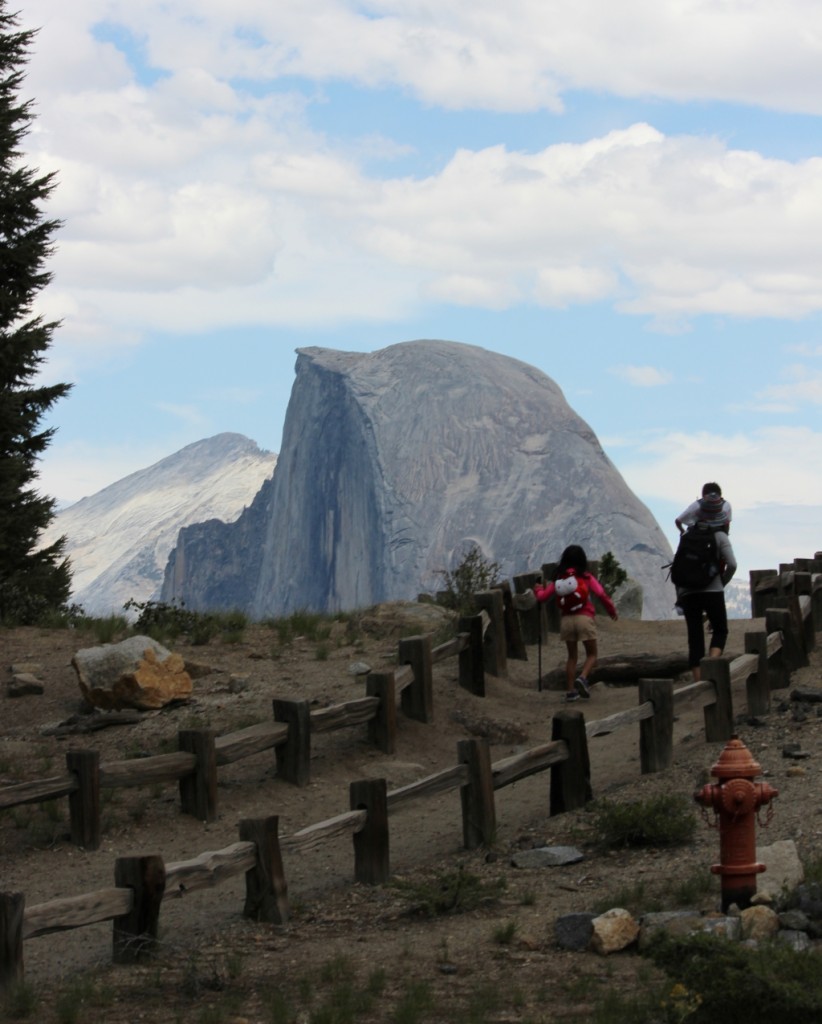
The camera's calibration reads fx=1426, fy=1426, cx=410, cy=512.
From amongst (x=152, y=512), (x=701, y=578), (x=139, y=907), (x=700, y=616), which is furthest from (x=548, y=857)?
(x=152, y=512)

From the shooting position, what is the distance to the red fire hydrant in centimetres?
653

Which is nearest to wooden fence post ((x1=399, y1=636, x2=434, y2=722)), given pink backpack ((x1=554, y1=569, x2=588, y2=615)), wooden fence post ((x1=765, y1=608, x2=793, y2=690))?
pink backpack ((x1=554, y1=569, x2=588, y2=615))

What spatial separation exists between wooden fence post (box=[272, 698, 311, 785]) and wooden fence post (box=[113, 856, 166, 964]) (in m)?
4.07

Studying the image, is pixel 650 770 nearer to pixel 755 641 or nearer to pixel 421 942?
pixel 755 641

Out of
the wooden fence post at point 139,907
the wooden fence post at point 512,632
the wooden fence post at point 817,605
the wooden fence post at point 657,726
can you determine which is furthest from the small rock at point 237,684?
the wooden fence post at point 139,907

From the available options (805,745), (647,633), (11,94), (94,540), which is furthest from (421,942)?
(94,540)

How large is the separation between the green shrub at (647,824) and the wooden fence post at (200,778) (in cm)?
302

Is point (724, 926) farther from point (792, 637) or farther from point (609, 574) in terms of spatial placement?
point (609, 574)

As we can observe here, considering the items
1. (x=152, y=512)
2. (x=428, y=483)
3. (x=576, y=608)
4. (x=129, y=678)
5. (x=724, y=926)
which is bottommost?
(x=724, y=926)

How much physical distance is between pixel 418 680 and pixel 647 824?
4731 millimetres

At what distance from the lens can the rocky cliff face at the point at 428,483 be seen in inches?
2776

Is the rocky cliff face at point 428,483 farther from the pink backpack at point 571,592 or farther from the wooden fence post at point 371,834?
the wooden fence post at point 371,834

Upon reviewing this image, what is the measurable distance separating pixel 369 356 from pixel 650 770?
227 ft

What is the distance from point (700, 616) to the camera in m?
13.5
